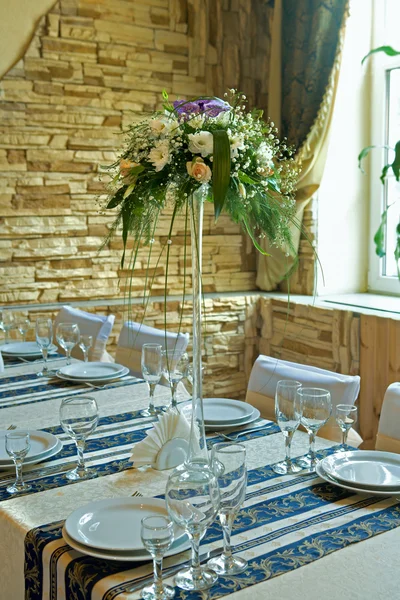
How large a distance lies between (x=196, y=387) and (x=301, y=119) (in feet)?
8.67

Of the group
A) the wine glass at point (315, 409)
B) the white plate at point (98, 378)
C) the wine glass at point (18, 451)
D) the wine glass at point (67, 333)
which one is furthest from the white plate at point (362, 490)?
the wine glass at point (67, 333)

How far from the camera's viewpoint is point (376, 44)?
3859 millimetres

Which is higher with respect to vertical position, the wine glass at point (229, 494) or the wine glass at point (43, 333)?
the wine glass at point (43, 333)

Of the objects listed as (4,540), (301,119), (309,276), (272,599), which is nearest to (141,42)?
(301,119)

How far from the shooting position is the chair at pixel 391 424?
71.8 inches

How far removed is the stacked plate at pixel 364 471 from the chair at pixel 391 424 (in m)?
0.19

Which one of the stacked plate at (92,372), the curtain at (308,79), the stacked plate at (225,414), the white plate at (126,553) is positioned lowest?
the white plate at (126,553)

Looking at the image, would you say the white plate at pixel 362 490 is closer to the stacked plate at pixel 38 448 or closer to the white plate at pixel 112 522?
the white plate at pixel 112 522

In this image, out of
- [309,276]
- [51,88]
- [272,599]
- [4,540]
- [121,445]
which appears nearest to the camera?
[272,599]

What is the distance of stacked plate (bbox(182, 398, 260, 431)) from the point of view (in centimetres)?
190

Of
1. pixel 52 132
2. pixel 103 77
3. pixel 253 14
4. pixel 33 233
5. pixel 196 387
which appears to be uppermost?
pixel 253 14

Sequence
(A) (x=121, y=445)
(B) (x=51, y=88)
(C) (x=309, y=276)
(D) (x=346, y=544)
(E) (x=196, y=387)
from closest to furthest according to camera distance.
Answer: (D) (x=346, y=544) < (E) (x=196, y=387) < (A) (x=121, y=445) < (B) (x=51, y=88) < (C) (x=309, y=276)

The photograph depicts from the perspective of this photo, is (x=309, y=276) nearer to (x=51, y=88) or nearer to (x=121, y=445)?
(x=51, y=88)

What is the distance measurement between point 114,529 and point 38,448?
1.66 feet
